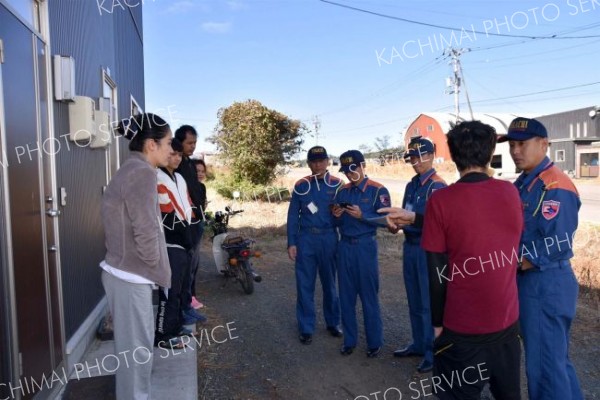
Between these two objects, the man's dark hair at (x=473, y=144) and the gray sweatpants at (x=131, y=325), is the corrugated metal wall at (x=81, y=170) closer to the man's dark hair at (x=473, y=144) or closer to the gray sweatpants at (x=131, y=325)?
the gray sweatpants at (x=131, y=325)

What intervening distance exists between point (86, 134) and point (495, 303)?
3.47 m

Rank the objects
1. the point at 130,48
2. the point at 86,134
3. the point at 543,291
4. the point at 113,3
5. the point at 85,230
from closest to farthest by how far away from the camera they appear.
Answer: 1. the point at 543,291
2. the point at 86,134
3. the point at 85,230
4. the point at 113,3
5. the point at 130,48

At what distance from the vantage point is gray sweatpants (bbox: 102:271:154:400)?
2.78m

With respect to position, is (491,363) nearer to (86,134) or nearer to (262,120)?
(86,134)

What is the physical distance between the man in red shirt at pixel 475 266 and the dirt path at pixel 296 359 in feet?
4.87

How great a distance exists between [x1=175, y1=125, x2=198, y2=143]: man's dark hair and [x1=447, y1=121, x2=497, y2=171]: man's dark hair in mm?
3276

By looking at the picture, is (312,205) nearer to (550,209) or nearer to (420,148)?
(420,148)

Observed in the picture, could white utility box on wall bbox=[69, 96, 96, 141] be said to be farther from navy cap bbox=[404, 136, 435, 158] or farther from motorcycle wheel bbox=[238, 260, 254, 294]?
motorcycle wheel bbox=[238, 260, 254, 294]

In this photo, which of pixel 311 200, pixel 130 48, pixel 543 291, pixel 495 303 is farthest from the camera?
pixel 130 48

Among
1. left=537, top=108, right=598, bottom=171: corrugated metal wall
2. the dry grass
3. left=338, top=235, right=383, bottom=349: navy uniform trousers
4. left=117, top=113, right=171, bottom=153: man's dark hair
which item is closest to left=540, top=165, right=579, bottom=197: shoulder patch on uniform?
left=338, top=235, right=383, bottom=349: navy uniform trousers

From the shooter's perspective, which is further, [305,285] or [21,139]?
[305,285]

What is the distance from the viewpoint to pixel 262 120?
16953 mm

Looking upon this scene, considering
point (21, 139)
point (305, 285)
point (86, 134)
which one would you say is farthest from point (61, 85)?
point (305, 285)

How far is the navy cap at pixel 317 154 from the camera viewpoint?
491cm
